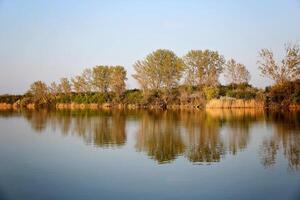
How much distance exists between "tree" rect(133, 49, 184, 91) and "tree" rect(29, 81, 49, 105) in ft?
59.5

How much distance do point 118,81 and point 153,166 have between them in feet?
167

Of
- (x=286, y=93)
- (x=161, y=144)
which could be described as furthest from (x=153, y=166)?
(x=286, y=93)

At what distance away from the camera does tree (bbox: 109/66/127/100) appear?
62.8m

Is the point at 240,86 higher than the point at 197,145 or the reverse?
higher

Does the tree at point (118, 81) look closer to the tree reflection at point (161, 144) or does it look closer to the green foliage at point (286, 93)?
the green foliage at point (286, 93)

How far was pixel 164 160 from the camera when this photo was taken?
13.6 meters

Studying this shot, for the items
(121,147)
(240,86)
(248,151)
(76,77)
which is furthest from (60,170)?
(76,77)

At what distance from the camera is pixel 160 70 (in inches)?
2261

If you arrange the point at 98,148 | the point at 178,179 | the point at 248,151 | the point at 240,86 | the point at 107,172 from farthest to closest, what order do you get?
1. the point at 240,86
2. the point at 98,148
3. the point at 248,151
4. the point at 107,172
5. the point at 178,179

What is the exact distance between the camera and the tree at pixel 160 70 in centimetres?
5744

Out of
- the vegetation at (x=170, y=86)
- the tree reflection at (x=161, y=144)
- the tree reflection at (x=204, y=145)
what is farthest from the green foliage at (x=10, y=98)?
the tree reflection at (x=204, y=145)

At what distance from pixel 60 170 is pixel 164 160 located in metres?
3.53

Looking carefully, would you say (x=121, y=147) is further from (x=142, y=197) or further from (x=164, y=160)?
(x=142, y=197)

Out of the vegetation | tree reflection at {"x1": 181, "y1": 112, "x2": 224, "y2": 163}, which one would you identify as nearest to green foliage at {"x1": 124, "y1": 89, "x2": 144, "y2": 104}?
the vegetation
